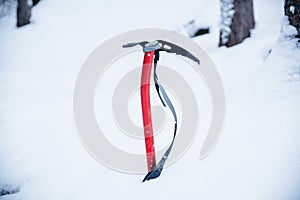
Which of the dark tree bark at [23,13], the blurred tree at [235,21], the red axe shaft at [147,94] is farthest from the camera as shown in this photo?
the dark tree bark at [23,13]

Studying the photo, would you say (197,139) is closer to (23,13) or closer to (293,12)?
(293,12)

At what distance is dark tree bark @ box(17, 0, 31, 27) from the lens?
7027mm

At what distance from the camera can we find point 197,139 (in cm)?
231

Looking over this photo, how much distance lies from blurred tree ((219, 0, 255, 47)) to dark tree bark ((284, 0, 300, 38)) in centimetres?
147

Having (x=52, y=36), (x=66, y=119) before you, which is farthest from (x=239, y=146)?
(x=52, y=36)

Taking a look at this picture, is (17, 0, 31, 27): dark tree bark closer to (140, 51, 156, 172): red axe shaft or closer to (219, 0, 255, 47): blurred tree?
(219, 0, 255, 47): blurred tree

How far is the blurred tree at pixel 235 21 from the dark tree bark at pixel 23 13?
5.35 metres

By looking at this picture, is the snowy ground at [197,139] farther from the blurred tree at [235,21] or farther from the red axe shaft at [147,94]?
the red axe shaft at [147,94]

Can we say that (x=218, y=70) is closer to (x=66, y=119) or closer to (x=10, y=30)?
(x=66, y=119)

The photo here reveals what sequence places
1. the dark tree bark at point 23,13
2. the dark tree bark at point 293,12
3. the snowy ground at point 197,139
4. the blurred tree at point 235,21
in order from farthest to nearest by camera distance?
1. the dark tree bark at point 23,13
2. the blurred tree at point 235,21
3. the dark tree bark at point 293,12
4. the snowy ground at point 197,139

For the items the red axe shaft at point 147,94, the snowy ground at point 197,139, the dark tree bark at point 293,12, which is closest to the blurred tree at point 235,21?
the snowy ground at point 197,139

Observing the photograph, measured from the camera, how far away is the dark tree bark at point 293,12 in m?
2.16

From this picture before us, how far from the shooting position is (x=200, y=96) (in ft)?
9.89

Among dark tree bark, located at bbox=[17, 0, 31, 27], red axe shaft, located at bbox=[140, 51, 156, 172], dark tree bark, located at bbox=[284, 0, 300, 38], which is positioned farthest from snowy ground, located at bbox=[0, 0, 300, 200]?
dark tree bark, located at bbox=[17, 0, 31, 27]
